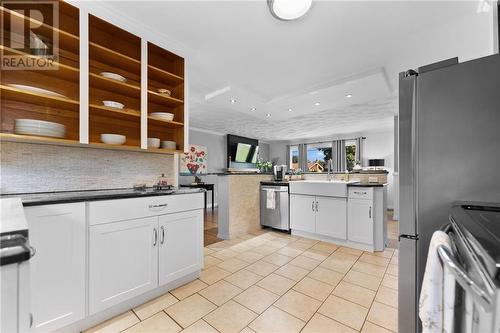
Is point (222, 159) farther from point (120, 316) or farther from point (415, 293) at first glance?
point (415, 293)

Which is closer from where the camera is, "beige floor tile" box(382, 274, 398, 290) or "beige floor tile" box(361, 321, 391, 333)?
"beige floor tile" box(361, 321, 391, 333)

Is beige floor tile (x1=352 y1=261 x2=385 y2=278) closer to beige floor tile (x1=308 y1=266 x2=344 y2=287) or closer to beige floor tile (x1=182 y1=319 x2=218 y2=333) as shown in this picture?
beige floor tile (x1=308 y1=266 x2=344 y2=287)

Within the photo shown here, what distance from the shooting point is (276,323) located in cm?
148

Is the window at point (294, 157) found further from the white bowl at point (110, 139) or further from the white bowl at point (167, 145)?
the white bowl at point (110, 139)

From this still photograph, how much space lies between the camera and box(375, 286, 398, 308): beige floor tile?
67.5 inches

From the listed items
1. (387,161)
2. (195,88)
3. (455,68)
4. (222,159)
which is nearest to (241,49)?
(195,88)

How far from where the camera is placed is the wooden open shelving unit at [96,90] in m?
1.61

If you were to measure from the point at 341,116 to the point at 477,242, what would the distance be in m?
5.12

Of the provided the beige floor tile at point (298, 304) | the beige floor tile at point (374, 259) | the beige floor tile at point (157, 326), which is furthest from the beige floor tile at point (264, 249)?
the beige floor tile at point (157, 326)

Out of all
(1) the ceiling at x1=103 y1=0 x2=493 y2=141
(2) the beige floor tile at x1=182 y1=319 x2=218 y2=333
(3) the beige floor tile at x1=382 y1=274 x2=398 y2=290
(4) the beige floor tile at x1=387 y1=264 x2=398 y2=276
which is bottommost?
(4) the beige floor tile at x1=387 y1=264 x2=398 y2=276

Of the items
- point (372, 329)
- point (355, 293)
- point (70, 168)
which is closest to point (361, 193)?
point (355, 293)

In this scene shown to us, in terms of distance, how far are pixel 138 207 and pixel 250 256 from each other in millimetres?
1589

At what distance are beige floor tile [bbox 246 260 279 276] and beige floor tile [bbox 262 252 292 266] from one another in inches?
3.2

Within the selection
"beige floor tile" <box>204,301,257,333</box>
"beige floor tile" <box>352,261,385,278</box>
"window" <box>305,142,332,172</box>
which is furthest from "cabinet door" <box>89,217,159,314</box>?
"window" <box>305,142,332,172</box>
